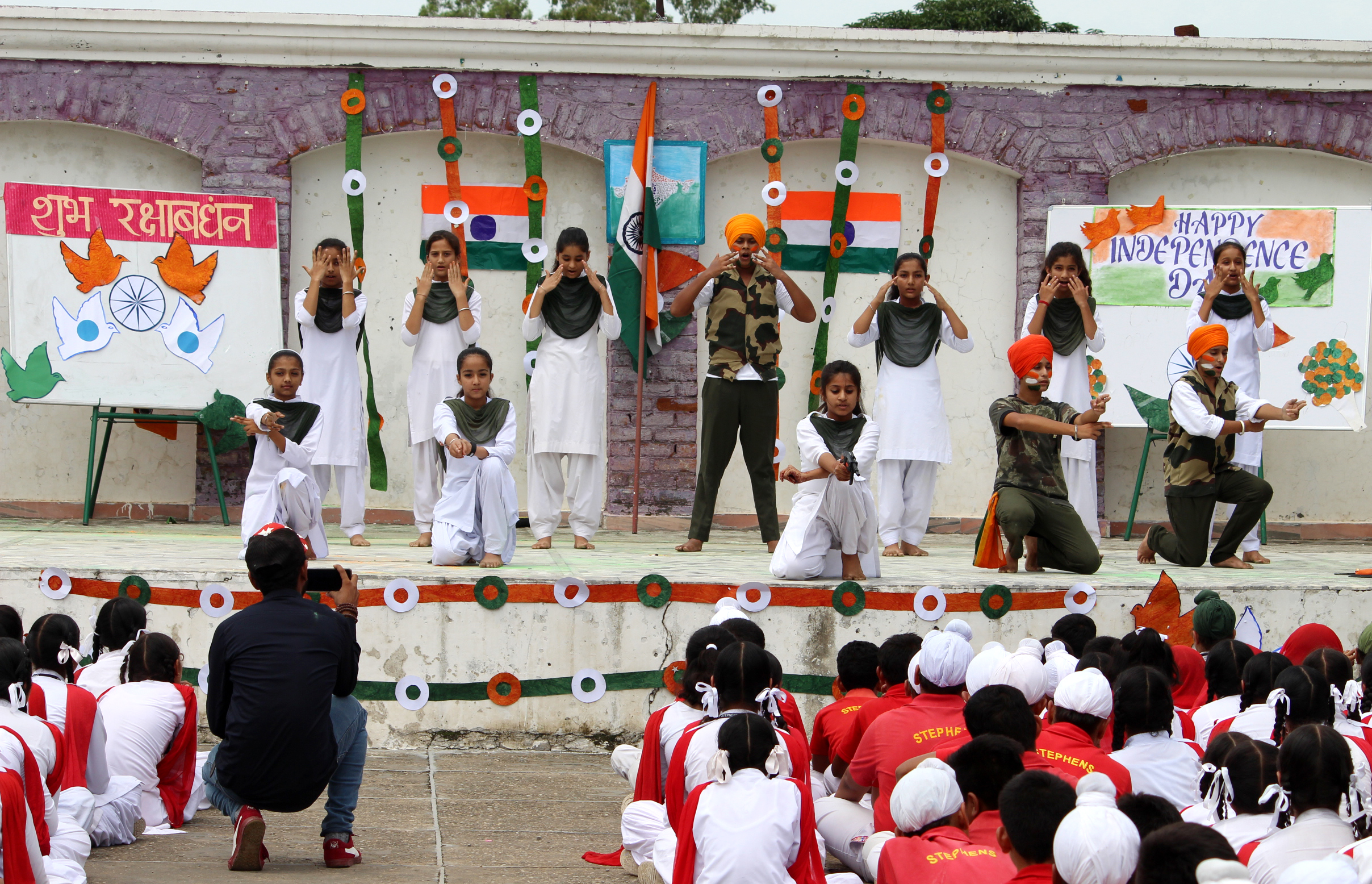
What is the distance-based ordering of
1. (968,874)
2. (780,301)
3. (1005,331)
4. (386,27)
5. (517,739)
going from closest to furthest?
(968,874), (517,739), (780,301), (386,27), (1005,331)

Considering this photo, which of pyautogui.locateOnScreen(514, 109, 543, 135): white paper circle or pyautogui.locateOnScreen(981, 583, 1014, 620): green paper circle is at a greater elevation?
pyautogui.locateOnScreen(514, 109, 543, 135): white paper circle

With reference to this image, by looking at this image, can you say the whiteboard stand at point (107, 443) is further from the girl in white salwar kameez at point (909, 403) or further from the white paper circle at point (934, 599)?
the white paper circle at point (934, 599)

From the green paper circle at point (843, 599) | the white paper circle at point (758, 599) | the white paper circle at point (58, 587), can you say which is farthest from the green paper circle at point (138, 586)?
the green paper circle at point (843, 599)

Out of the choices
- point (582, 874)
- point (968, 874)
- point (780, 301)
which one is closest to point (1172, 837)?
point (968, 874)

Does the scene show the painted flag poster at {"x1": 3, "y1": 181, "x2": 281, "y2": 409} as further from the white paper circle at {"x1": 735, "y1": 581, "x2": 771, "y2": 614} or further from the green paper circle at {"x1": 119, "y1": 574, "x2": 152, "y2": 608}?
the white paper circle at {"x1": 735, "y1": 581, "x2": 771, "y2": 614}

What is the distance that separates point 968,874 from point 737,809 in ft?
Result: 2.05

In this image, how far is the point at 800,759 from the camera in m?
4.04

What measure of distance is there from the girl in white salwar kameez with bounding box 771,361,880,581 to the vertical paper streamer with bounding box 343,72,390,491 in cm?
390

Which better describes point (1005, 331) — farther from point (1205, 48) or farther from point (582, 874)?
point (582, 874)

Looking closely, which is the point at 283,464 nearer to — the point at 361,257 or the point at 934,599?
the point at 361,257

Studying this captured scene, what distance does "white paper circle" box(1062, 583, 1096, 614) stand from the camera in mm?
6609

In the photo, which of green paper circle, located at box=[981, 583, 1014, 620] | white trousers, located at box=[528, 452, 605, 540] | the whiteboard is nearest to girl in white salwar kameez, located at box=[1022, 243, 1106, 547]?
green paper circle, located at box=[981, 583, 1014, 620]

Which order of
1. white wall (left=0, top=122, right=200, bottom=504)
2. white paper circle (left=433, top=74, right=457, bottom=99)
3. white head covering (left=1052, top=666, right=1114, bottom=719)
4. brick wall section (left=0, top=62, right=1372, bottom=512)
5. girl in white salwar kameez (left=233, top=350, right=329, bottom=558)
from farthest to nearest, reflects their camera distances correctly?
1. white wall (left=0, top=122, right=200, bottom=504)
2. white paper circle (left=433, top=74, right=457, bottom=99)
3. brick wall section (left=0, top=62, right=1372, bottom=512)
4. girl in white salwar kameez (left=233, top=350, right=329, bottom=558)
5. white head covering (left=1052, top=666, right=1114, bottom=719)

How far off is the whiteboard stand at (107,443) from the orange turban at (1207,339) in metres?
5.92
